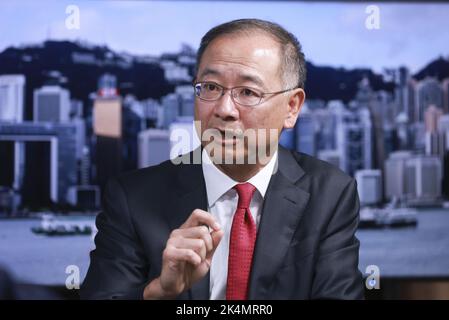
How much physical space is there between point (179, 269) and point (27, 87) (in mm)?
962

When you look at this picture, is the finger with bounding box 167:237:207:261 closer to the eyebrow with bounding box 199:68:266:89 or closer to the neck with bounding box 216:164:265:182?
the neck with bounding box 216:164:265:182

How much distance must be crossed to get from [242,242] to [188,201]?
17 centimetres

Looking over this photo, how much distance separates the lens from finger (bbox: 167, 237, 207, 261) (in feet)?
4.19

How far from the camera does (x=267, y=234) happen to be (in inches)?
59.6

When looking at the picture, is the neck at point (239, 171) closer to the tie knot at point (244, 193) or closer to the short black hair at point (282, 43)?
the tie knot at point (244, 193)

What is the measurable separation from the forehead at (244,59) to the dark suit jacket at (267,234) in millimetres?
241

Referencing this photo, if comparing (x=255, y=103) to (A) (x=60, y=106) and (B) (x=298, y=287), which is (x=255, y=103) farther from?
(A) (x=60, y=106)

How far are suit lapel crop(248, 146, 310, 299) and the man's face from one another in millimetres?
124

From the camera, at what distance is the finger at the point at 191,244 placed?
128 centimetres

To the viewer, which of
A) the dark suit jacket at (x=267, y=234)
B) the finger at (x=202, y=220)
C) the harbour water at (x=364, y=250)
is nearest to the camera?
the finger at (x=202, y=220)

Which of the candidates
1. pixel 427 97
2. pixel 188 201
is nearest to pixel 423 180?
pixel 427 97

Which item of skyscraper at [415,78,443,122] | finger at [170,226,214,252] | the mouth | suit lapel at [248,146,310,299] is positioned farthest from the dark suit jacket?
skyscraper at [415,78,443,122]

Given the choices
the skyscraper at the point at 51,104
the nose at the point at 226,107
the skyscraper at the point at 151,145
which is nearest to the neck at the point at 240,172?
the nose at the point at 226,107

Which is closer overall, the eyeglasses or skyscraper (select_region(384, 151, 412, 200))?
the eyeglasses
